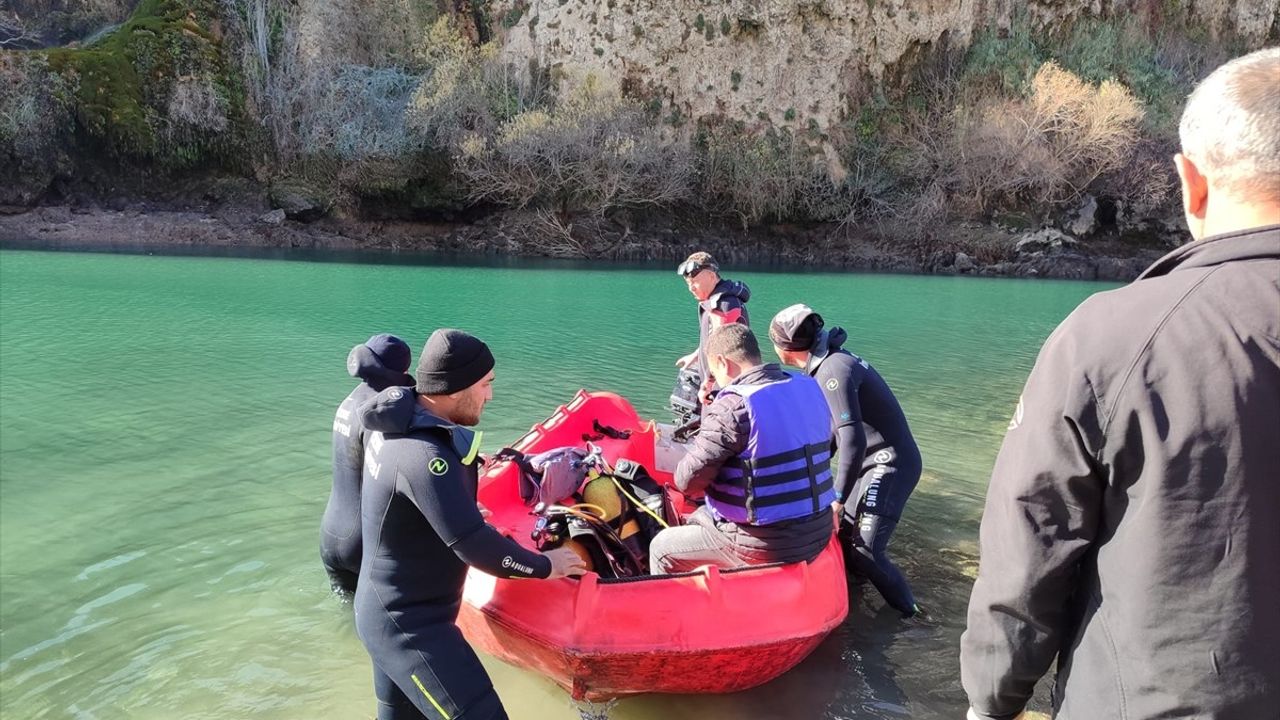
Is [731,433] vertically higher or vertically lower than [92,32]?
lower

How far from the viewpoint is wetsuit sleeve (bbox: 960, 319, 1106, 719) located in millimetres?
1298

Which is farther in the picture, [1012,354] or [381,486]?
[1012,354]

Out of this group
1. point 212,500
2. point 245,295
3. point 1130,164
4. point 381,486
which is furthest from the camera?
point 1130,164

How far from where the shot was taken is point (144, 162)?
28.5 m

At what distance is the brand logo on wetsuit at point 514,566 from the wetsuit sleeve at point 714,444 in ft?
2.84

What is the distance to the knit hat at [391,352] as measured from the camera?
350cm

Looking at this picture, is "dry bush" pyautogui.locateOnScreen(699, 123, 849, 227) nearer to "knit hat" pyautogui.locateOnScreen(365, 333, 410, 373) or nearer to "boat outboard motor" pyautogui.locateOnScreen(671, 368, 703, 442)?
"boat outboard motor" pyautogui.locateOnScreen(671, 368, 703, 442)

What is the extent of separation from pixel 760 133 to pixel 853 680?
29993 mm

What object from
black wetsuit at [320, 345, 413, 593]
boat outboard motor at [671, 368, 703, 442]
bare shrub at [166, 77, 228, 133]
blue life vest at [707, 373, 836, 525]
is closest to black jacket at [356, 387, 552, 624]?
black wetsuit at [320, 345, 413, 593]

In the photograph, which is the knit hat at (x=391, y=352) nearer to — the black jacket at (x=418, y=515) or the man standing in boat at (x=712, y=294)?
the black jacket at (x=418, y=515)

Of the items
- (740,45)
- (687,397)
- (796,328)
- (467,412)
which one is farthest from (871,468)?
(740,45)

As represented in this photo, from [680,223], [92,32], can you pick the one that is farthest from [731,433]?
[92,32]

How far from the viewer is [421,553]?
2.47 m

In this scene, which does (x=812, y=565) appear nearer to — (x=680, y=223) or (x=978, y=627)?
(x=978, y=627)
